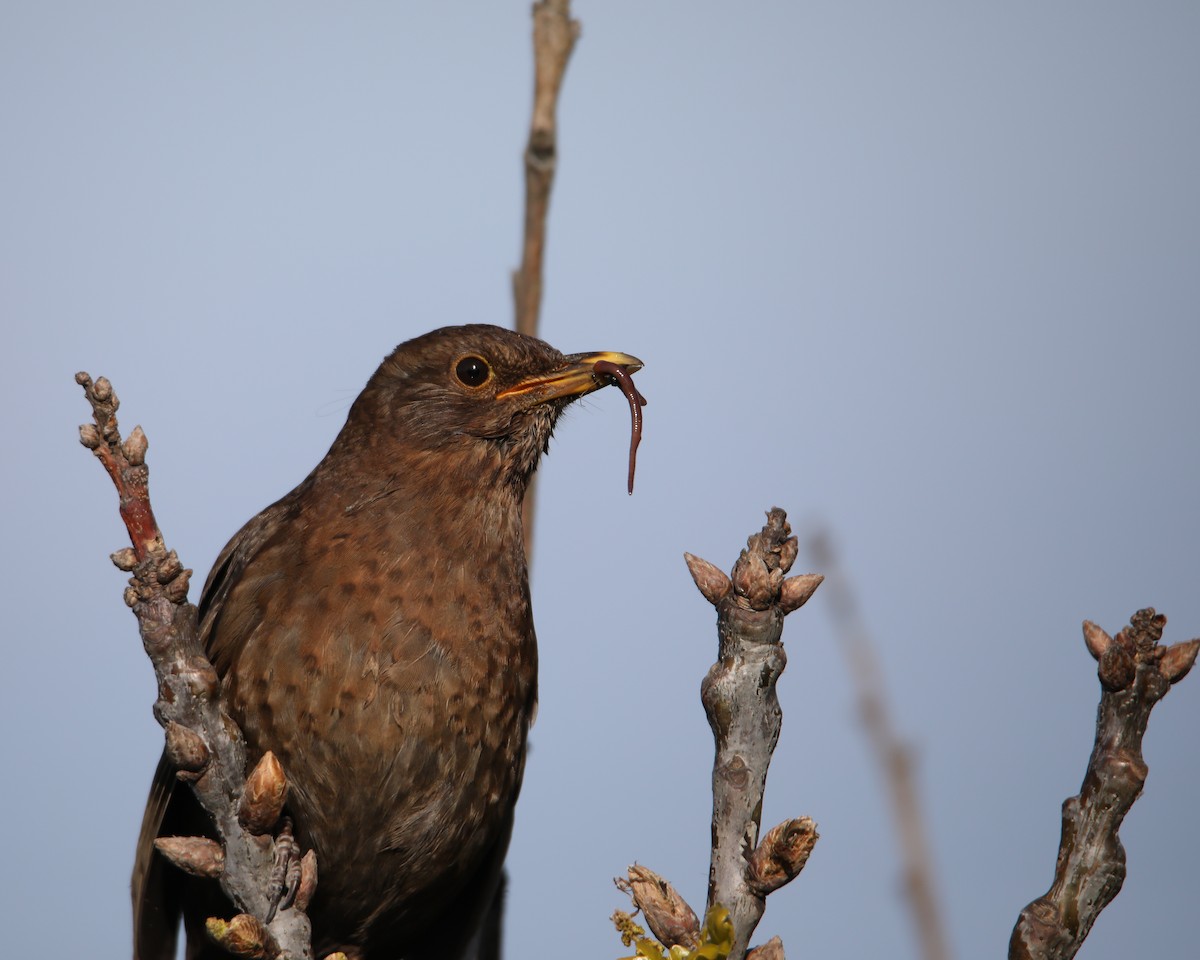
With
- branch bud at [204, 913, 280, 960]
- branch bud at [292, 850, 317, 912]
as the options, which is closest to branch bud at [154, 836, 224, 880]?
branch bud at [204, 913, 280, 960]

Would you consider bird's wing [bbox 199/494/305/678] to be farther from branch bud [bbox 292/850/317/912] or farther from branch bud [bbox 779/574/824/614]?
branch bud [bbox 779/574/824/614]

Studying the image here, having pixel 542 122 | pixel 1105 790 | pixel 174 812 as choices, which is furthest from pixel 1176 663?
pixel 174 812

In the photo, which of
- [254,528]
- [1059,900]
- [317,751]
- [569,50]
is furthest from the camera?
[254,528]

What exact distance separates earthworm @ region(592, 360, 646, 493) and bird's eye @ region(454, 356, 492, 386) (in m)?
0.41

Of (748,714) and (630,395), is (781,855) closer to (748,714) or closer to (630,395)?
(748,714)

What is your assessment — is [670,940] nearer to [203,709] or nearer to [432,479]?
[203,709]

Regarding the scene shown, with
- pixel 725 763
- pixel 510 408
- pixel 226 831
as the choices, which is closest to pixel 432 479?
pixel 510 408

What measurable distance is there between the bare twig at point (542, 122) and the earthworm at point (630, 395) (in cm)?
50

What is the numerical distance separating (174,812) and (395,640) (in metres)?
1.18

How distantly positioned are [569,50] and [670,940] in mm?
3094

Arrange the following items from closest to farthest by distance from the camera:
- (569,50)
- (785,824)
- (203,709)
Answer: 1. (785,824)
2. (203,709)
3. (569,50)

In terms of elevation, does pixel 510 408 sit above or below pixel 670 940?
above

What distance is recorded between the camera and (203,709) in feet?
10.3

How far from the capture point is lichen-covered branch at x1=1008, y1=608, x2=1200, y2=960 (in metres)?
2.36
